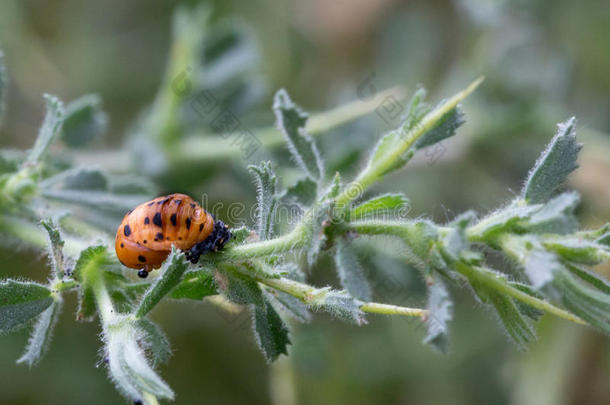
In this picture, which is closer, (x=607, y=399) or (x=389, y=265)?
(x=389, y=265)

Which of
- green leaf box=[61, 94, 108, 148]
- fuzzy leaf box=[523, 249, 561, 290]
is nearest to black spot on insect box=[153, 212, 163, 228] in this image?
fuzzy leaf box=[523, 249, 561, 290]

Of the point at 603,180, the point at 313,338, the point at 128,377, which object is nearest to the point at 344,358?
the point at 313,338

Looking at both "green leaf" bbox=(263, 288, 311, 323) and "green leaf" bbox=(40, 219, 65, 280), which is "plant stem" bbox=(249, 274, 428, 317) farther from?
"green leaf" bbox=(40, 219, 65, 280)

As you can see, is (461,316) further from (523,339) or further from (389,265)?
(523,339)

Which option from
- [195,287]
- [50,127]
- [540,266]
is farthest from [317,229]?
[50,127]

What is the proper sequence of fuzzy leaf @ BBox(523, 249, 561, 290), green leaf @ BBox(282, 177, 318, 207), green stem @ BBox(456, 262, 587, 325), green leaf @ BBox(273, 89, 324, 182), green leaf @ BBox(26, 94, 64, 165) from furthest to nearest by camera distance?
1. green leaf @ BBox(26, 94, 64, 165)
2. green leaf @ BBox(273, 89, 324, 182)
3. green leaf @ BBox(282, 177, 318, 207)
4. green stem @ BBox(456, 262, 587, 325)
5. fuzzy leaf @ BBox(523, 249, 561, 290)

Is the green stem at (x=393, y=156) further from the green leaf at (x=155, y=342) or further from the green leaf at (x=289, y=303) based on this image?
the green leaf at (x=155, y=342)
